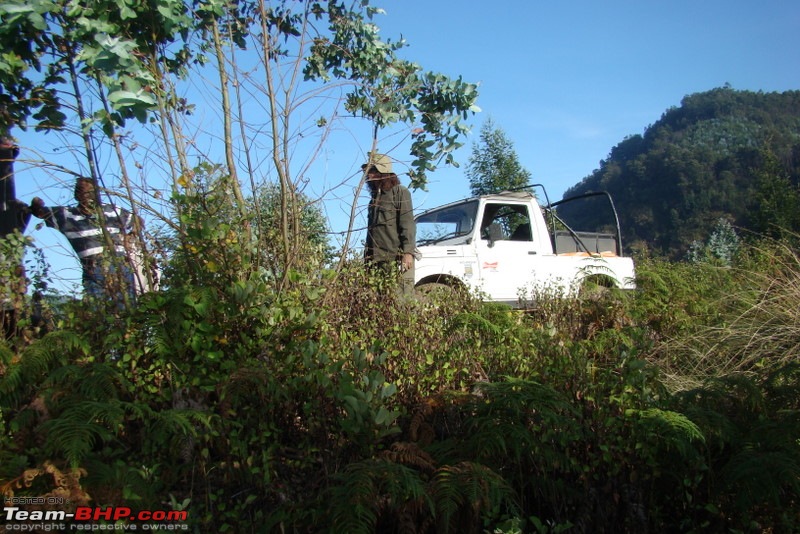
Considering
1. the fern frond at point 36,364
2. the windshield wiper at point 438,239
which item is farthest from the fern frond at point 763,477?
the windshield wiper at point 438,239

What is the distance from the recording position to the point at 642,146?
73188 mm

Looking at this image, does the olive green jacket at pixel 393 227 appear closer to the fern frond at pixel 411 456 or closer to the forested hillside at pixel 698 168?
the fern frond at pixel 411 456

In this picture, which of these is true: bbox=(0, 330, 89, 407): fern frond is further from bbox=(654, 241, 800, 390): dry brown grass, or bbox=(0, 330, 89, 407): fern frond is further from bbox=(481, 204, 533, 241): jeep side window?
bbox=(481, 204, 533, 241): jeep side window

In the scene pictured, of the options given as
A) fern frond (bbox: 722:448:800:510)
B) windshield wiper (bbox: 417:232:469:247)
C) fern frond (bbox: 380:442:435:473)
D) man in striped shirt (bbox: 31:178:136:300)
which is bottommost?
fern frond (bbox: 722:448:800:510)

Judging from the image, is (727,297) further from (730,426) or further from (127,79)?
(127,79)

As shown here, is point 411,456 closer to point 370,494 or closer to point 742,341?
point 370,494

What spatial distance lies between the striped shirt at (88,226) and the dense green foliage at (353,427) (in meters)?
0.54

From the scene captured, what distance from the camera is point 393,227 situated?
589 cm

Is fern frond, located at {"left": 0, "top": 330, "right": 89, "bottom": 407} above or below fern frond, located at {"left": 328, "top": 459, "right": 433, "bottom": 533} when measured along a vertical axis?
above

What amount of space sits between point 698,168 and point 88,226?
5788 cm

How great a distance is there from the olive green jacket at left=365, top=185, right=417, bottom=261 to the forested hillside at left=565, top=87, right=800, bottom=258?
3621 cm

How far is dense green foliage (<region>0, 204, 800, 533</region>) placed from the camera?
2469 mm

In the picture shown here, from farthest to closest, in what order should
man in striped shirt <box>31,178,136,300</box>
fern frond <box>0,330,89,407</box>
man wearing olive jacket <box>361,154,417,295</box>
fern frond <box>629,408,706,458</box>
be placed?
man wearing olive jacket <box>361,154,417,295</box>
man in striped shirt <box>31,178,136,300</box>
fern frond <box>0,330,89,407</box>
fern frond <box>629,408,706,458</box>

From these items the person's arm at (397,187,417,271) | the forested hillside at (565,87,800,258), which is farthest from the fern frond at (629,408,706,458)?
the forested hillside at (565,87,800,258)
